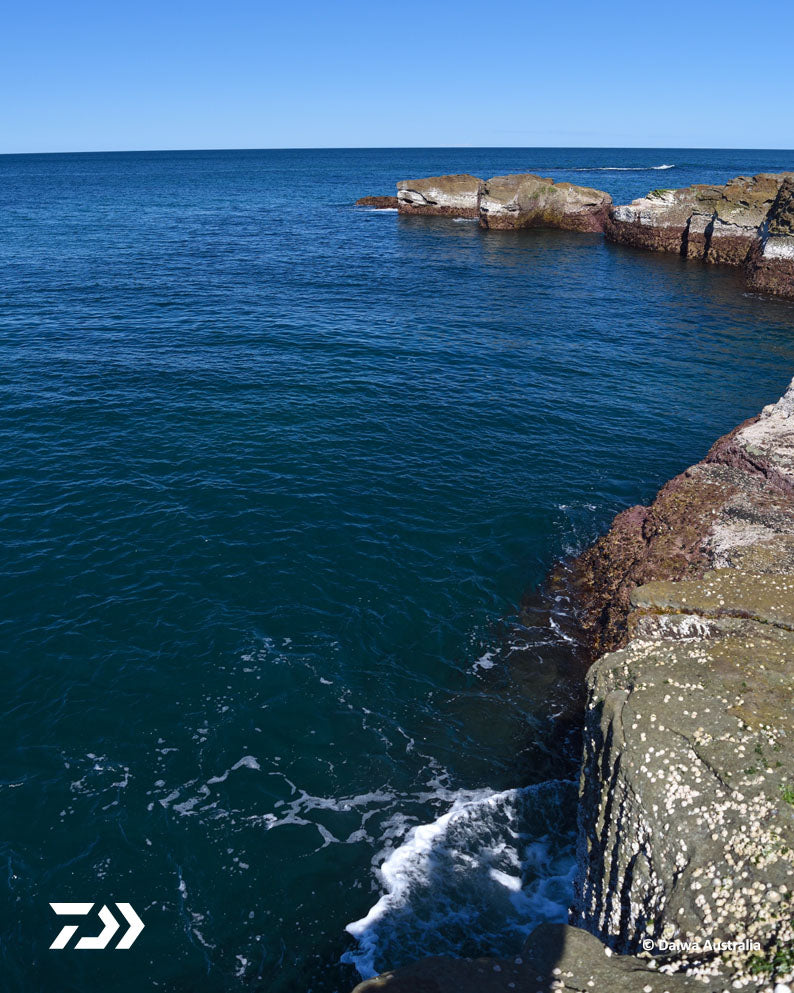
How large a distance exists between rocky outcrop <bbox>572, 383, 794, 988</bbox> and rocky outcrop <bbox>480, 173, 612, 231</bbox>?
88.1 metres

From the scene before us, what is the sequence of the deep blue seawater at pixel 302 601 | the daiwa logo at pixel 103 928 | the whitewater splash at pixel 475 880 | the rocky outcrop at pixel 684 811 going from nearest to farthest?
the rocky outcrop at pixel 684 811
the daiwa logo at pixel 103 928
the whitewater splash at pixel 475 880
the deep blue seawater at pixel 302 601

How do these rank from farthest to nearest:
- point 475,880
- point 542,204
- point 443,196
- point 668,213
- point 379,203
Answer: point 379,203, point 443,196, point 542,204, point 668,213, point 475,880

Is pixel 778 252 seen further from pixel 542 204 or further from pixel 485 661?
pixel 485 661

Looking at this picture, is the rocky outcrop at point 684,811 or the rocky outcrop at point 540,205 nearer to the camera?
the rocky outcrop at point 684,811

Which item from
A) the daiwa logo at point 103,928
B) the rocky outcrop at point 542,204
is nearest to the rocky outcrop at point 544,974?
the daiwa logo at point 103,928

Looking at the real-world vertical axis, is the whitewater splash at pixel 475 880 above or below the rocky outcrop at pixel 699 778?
below

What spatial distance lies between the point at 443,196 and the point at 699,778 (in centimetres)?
11292

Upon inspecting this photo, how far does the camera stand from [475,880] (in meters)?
15.3

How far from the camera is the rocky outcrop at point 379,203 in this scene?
123131 mm

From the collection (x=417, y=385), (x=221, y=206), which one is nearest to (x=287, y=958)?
(x=417, y=385)

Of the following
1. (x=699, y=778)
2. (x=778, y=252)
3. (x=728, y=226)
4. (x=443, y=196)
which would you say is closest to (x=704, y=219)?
(x=728, y=226)

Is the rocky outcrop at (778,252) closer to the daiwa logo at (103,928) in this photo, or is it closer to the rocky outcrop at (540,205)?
the rocky outcrop at (540,205)

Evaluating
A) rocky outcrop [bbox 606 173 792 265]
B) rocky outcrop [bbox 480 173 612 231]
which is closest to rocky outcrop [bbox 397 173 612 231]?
rocky outcrop [bbox 480 173 612 231]

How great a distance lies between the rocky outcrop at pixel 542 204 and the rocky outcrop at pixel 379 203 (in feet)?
Result: 107
